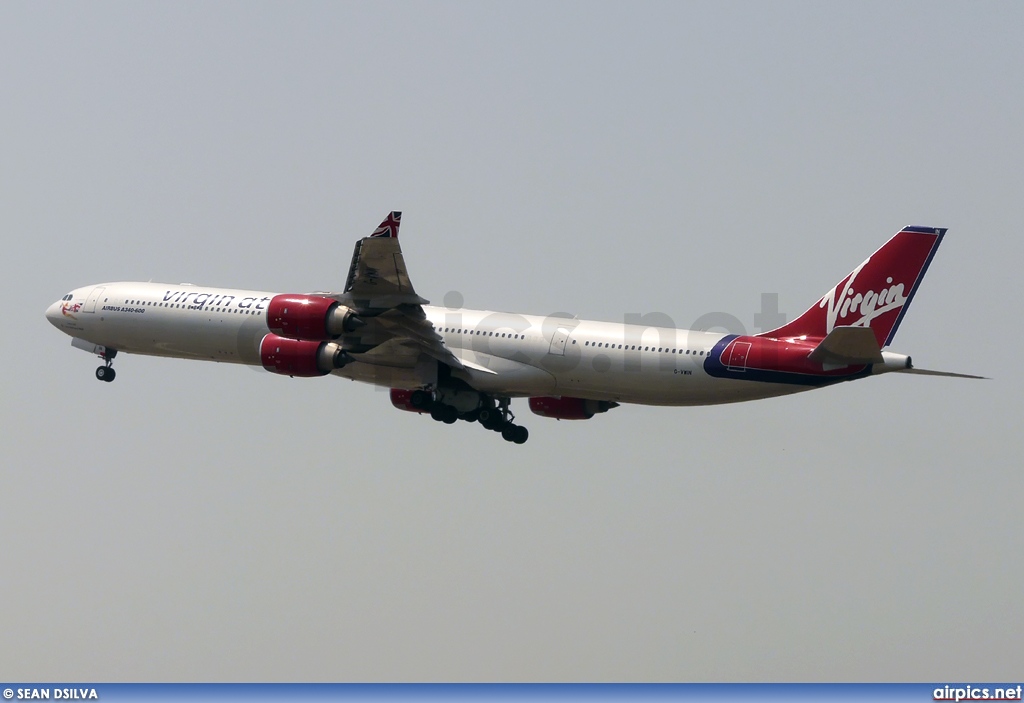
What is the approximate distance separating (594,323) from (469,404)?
5708mm

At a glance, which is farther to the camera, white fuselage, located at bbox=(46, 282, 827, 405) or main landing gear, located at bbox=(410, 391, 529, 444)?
main landing gear, located at bbox=(410, 391, 529, 444)

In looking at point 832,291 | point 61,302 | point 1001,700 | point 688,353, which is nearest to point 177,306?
point 61,302

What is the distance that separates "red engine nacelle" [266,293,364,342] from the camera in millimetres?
49469

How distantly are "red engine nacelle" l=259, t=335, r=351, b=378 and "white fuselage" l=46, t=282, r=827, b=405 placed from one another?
1602mm

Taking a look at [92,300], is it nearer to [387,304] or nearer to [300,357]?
[300,357]

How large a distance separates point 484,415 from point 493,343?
349cm

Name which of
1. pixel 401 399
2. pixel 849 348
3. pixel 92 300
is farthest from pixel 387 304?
pixel 92 300

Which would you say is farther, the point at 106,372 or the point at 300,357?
the point at 106,372

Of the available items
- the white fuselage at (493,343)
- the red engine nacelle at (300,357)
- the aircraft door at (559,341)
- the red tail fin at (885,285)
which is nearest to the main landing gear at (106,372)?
the white fuselage at (493,343)

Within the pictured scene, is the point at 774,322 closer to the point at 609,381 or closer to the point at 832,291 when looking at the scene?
the point at 832,291

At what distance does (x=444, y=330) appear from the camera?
177 feet

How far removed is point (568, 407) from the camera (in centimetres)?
5669

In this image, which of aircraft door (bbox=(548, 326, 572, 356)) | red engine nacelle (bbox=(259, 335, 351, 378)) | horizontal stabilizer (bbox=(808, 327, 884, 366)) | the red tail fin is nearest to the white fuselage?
aircraft door (bbox=(548, 326, 572, 356))

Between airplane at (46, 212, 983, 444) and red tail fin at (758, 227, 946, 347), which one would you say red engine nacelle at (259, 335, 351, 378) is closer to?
airplane at (46, 212, 983, 444)
